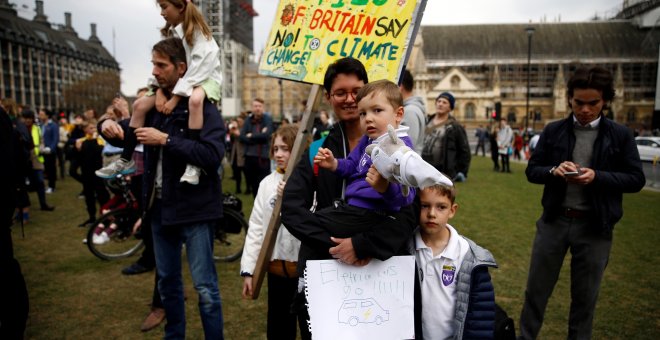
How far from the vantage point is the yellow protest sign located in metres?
2.45

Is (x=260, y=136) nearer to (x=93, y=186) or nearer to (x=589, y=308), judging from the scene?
(x=93, y=186)

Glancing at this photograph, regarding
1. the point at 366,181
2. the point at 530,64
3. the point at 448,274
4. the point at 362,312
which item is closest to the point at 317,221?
the point at 366,181

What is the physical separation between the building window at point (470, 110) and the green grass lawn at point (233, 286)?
6195 centimetres

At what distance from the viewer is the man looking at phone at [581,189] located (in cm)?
282

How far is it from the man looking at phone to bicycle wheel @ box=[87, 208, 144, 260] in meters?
5.01

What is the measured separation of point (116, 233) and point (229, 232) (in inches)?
62.7

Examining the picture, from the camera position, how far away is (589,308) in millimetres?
3037

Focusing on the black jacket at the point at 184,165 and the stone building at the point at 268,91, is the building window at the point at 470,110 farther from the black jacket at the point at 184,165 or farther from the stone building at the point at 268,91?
the black jacket at the point at 184,165

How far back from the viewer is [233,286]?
15.9ft

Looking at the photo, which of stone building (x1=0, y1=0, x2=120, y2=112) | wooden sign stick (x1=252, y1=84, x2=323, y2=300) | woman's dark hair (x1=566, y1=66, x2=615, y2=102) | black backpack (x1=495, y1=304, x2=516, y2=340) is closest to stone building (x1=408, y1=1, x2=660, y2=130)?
stone building (x1=0, y1=0, x2=120, y2=112)

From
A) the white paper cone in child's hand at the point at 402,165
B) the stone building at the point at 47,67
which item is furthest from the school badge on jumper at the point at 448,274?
the stone building at the point at 47,67

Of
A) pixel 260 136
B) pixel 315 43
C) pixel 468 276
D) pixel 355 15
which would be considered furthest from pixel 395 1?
pixel 260 136

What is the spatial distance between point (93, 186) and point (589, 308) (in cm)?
742

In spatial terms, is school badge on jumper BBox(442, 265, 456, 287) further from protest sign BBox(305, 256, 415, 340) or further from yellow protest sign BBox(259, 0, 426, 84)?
yellow protest sign BBox(259, 0, 426, 84)
